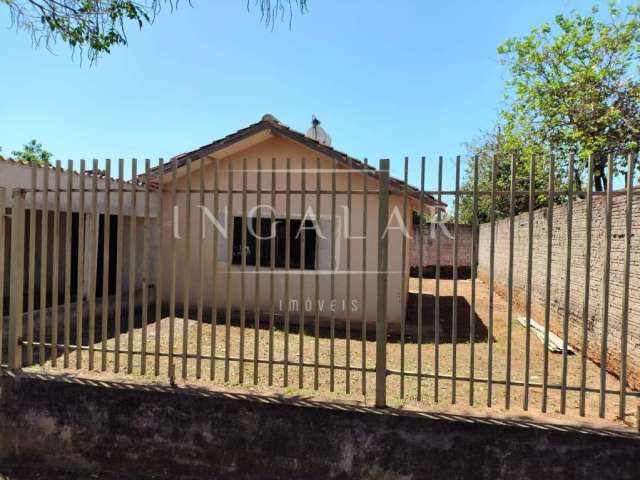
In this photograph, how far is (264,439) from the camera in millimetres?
3076

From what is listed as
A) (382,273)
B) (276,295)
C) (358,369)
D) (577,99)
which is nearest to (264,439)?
(358,369)

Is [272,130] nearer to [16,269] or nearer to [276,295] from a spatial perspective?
[276,295]

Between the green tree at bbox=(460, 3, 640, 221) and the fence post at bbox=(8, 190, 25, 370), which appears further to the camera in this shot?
the green tree at bbox=(460, 3, 640, 221)

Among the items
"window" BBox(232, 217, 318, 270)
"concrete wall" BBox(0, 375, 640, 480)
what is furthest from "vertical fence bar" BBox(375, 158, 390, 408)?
"window" BBox(232, 217, 318, 270)

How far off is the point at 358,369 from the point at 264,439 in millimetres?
862

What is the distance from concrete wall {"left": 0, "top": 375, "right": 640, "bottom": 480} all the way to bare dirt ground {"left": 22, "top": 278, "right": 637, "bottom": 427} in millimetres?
170

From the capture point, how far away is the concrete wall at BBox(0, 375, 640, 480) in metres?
2.78

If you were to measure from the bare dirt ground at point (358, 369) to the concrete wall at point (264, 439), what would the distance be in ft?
0.56

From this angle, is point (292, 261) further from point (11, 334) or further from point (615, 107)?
point (615, 107)

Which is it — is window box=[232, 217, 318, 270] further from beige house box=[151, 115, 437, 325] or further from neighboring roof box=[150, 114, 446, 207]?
neighboring roof box=[150, 114, 446, 207]

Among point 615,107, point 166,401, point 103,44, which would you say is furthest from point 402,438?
point 615,107

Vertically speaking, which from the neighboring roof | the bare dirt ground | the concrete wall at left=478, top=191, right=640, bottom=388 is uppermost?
the neighboring roof

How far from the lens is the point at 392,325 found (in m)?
8.27

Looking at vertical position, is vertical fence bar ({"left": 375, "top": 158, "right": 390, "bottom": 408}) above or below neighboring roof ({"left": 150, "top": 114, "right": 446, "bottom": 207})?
below
